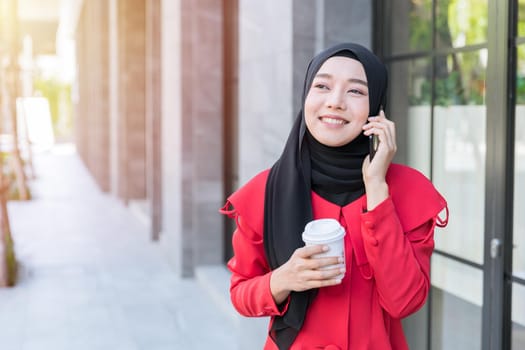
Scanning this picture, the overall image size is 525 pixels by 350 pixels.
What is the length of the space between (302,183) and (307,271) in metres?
0.24

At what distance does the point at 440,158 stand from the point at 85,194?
39.3ft

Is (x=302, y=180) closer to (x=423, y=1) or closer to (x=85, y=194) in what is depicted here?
(x=423, y=1)

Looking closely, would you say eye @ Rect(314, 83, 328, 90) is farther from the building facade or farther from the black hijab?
the building facade

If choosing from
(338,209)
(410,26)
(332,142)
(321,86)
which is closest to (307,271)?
(338,209)

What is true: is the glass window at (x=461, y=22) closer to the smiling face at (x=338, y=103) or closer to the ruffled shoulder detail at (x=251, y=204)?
the smiling face at (x=338, y=103)

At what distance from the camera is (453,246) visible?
3309 mm

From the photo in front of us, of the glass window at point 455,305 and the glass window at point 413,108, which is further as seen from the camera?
the glass window at point 413,108

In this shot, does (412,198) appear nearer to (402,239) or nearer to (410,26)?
(402,239)

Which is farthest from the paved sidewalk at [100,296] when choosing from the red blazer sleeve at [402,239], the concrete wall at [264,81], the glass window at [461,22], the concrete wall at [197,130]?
the red blazer sleeve at [402,239]

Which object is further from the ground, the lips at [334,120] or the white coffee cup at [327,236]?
the lips at [334,120]

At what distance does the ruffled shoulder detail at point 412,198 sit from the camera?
1.70 metres

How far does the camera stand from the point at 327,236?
1.57m

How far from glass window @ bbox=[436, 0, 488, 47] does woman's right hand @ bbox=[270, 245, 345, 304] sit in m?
1.77

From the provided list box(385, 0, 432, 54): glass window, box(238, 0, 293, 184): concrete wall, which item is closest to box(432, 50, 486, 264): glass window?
box(385, 0, 432, 54): glass window
